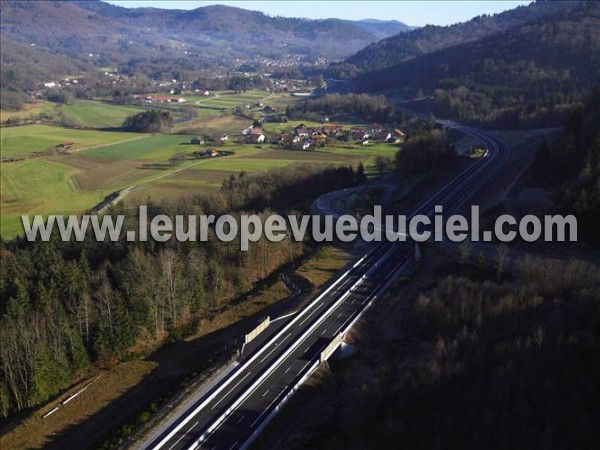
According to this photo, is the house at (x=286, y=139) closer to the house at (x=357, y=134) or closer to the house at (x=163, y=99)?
the house at (x=357, y=134)

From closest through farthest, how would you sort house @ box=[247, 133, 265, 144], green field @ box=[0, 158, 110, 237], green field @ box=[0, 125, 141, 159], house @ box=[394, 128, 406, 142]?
green field @ box=[0, 158, 110, 237] < house @ box=[394, 128, 406, 142] < green field @ box=[0, 125, 141, 159] < house @ box=[247, 133, 265, 144]

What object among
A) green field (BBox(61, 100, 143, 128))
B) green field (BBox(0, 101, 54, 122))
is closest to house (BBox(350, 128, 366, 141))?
green field (BBox(61, 100, 143, 128))

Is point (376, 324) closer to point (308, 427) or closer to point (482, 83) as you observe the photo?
point (308, 427)

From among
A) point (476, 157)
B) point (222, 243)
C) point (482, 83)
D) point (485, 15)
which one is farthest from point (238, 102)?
point (485, 15)

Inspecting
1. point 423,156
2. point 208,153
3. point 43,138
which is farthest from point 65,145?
point 423,156

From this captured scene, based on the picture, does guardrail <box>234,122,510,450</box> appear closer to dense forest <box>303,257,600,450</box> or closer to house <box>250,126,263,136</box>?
dense forest <box>303,257,600,450</box>

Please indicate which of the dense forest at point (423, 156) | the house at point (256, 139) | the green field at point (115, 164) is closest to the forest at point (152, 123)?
the green field at point (115, 164)
